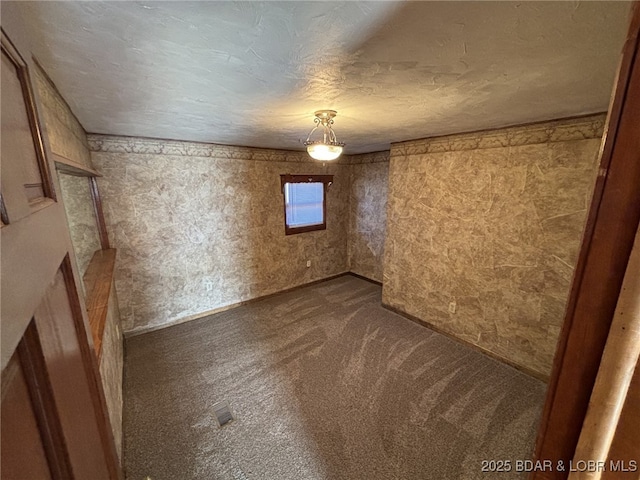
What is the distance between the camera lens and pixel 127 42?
2.95 ft

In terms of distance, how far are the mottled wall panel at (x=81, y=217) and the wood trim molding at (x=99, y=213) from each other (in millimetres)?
44

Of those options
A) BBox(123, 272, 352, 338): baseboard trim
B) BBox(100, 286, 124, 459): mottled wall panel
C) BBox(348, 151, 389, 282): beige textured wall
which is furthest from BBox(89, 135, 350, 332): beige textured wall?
BBox(100, 286, 124, 459): mottled wall panel

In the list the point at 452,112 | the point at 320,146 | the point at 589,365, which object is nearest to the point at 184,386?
the point at 320,146

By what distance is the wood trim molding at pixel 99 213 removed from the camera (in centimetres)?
241

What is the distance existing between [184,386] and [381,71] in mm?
2644

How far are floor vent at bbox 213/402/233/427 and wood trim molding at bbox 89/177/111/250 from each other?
192 cm

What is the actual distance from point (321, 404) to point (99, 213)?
2698 millimetres

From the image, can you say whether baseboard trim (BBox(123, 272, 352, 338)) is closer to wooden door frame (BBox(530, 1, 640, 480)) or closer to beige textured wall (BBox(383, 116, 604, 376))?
beige textured wall (BBox(383, 116, 604, 376))

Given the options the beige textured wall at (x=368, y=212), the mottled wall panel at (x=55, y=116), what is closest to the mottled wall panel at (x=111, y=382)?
the mottled wall panel at (x=55, y=116)

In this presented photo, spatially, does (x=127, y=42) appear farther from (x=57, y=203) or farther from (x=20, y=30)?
(x=57, y=203)

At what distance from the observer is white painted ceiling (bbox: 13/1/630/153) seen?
75 cm

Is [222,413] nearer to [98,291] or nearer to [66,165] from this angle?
[98,291]

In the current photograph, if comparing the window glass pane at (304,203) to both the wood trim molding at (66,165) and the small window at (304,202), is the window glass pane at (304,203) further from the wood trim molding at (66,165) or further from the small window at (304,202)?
the wood trim molding at (66,165)

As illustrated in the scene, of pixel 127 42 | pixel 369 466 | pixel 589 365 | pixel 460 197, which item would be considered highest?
pixel 127 42
